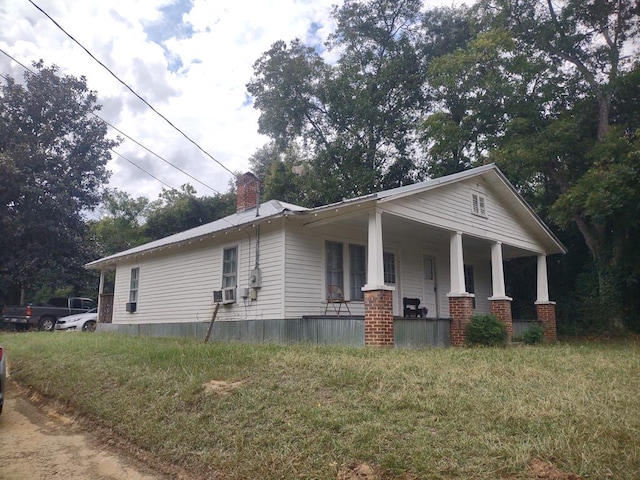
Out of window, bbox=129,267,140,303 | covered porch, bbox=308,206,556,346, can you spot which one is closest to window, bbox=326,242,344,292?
covered porch, bbox=308,206,556,346

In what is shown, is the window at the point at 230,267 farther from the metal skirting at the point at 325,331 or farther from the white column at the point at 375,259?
the white column at the point at 375,259

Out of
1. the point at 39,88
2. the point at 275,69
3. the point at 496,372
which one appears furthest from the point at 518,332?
the point at 39,88

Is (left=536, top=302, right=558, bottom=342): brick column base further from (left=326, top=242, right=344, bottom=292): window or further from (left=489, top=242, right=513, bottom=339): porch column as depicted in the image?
(left=326, top=242, right=344, bottom=292): window

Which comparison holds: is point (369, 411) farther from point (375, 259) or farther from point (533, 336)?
point (533, 336)

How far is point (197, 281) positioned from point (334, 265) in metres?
4.00

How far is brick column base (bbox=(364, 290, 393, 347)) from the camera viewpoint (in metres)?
8.90

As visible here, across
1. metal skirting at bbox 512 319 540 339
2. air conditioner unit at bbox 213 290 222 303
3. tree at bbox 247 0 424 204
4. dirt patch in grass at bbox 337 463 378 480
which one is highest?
tree at bbox 247 0 424 204

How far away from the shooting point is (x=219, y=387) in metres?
5.70

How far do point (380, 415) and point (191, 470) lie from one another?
5.63 ft

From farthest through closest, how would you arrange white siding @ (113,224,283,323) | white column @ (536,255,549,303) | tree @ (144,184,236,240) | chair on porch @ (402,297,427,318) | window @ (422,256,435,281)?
tree @ (144,184,236,240) < white column @ (536,255,549,303) < window @ (422,256,435,281) < chair on porch @ (402,297,427,318) < white siding @ (113,224,283,323)

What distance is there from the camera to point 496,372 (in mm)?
6129

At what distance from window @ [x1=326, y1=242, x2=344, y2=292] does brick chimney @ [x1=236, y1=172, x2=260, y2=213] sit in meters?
4.09

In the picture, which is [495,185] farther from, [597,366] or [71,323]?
[71,323]

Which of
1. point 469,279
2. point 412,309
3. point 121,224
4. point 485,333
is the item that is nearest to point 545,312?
point 469,279
